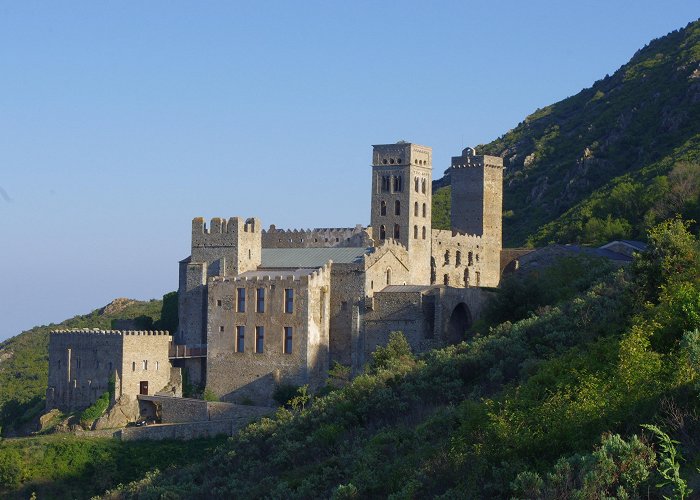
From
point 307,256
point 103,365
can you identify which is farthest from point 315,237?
point 103,365

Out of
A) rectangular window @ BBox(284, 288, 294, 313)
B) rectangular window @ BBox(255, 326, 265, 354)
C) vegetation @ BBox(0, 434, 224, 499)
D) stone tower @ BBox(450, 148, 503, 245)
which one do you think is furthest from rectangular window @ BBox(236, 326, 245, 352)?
stone tower @ BBox(450, 148, 503, 245)

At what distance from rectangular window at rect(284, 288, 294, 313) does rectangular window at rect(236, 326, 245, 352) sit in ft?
7.26

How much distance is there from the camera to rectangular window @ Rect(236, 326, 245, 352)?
50469 mm

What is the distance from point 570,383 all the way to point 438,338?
980 inches

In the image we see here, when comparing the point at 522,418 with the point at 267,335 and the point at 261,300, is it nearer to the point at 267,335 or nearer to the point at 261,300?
the point at 267,335

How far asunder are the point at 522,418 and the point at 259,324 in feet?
90.7

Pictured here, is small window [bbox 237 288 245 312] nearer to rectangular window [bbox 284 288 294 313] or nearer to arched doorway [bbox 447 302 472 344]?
rectangular window [bbox 284 288 294 313]

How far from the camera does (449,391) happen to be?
33.7 meters

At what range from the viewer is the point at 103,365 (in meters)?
50.1

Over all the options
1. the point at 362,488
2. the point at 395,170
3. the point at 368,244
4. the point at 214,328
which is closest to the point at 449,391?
the point at 362,488

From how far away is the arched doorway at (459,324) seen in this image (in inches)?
1987

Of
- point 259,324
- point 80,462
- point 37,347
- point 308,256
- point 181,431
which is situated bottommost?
point 80,462

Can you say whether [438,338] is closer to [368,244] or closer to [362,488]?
[368,244]

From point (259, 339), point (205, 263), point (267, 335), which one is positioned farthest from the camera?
point (205, 263)
